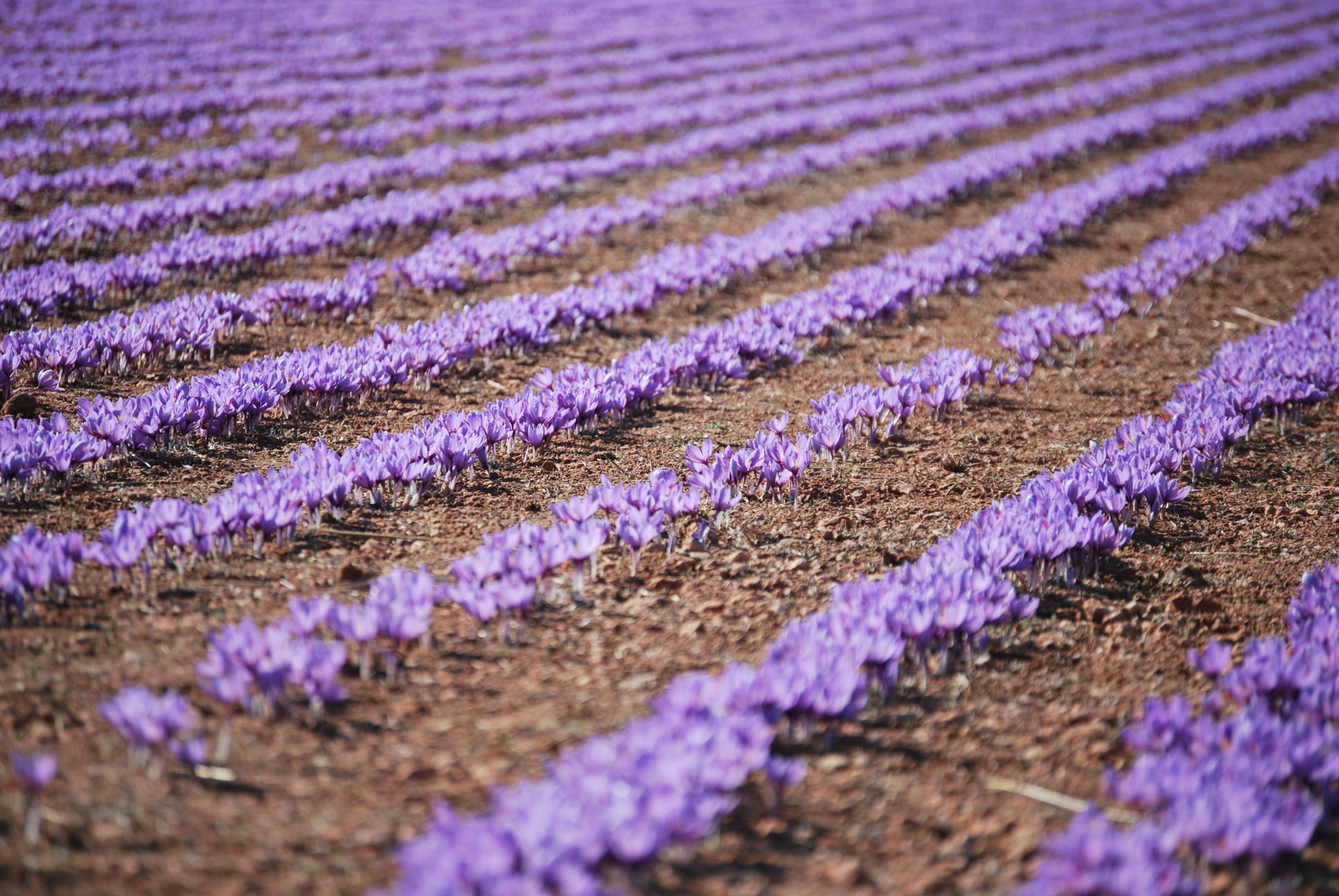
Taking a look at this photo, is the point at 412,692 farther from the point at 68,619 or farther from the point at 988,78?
the point at 988,78

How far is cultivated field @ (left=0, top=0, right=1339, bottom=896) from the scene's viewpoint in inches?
97.5

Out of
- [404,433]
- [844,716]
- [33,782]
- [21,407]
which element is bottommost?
[844,716]

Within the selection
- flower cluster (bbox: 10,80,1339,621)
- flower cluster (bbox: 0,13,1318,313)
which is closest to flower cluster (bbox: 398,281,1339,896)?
flower cluster (bbox: 10,80,1339,621)

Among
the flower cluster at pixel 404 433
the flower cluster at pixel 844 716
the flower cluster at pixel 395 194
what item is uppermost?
the flower cluster at pixel 395 194

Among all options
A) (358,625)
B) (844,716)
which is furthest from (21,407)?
(844,716)

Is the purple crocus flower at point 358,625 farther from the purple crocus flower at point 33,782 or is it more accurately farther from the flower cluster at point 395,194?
the flower cluster at point 395,194

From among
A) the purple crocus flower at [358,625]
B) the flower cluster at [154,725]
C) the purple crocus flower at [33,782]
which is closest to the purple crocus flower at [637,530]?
the purple crocus flower at [358,625]

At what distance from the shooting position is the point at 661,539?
14.1 ft

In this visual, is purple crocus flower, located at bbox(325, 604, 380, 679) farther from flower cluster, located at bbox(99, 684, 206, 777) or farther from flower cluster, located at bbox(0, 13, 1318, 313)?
flower cluster, located at bbox(0, 13, 1318, 313)

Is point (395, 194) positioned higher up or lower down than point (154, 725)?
higher up

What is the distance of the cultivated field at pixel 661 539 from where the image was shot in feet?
8.13

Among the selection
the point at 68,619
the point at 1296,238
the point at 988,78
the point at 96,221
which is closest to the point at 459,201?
the point at 96,221

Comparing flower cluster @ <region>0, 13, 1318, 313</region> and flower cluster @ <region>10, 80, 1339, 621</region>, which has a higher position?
flower cluster @ <region>0, 13, 1318, 313</region>

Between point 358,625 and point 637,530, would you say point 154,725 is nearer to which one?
point 358,625
